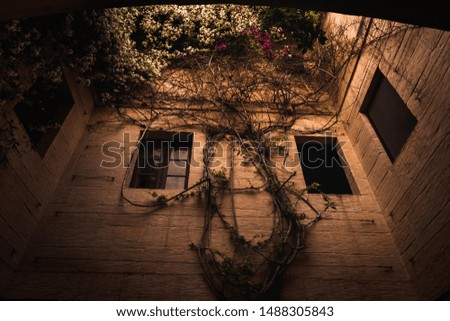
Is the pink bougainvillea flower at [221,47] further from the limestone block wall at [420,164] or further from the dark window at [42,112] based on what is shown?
the dark window at [42,112]

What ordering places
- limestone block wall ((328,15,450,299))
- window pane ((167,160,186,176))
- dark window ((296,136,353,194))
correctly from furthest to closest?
dark window ((296,136,353,194)), window pane ((167,160,186,176)), limestone block wall ((328,15,450,299))

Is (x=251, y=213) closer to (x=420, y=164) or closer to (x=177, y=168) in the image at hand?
(x=177, y=168)

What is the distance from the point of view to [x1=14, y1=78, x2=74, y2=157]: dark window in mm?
4004

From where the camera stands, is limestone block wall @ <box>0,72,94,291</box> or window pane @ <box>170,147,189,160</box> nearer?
limestone block wall @ <box>0,72,94,291</box>

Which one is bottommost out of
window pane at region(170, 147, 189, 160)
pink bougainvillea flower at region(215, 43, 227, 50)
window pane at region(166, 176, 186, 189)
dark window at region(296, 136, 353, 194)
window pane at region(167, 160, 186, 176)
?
window pane at region(166, 176, 186, 189)

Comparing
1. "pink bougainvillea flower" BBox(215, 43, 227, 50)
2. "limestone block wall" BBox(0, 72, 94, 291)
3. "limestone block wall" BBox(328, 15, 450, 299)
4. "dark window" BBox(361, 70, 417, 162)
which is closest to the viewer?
"limestone block wall" BBox(328, 15, 450, 299)

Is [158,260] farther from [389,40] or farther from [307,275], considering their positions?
[389,40]

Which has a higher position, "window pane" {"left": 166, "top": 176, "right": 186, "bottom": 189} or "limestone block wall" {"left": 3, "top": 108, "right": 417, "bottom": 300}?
"window pane" {"left": 166, "top": 176, "right": 186, "bottom": 189}

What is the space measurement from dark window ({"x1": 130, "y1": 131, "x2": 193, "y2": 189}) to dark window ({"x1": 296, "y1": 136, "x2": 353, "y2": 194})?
7.36 feet

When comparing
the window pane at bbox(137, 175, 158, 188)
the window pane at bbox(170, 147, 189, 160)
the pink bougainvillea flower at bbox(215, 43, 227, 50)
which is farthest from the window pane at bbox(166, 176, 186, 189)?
the pink bougainvillea flower at bbox(215, 43, 227, 50)

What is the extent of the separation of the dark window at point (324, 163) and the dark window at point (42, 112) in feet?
13.8

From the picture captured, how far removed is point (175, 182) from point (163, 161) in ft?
1.89

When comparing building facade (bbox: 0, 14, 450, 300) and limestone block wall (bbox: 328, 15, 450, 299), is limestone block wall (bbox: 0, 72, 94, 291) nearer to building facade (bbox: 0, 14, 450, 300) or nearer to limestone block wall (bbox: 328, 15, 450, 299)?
building facade (bbox: 0, 14, 450, 300)

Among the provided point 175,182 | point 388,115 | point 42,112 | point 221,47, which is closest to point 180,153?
point 175,182
